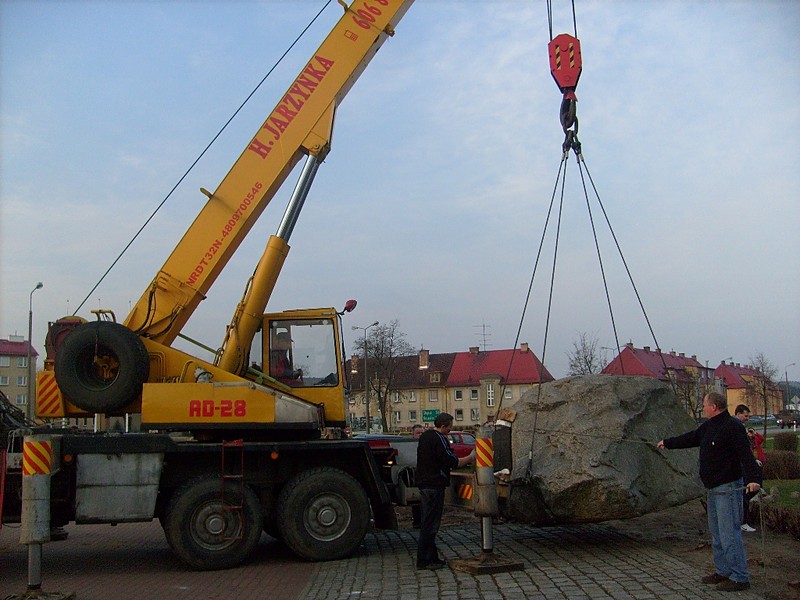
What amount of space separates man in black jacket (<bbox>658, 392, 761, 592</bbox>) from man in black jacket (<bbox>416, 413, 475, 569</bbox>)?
8.65 feet

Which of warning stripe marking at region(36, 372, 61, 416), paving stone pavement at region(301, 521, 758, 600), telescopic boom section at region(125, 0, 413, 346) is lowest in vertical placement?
paving stone pavement at region(301, 521, 758, 600)

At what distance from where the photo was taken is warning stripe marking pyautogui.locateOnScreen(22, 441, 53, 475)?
25.1 feet

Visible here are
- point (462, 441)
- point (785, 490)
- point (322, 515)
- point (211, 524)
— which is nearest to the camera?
point (211, 524)

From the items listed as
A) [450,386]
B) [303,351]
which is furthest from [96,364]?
[450,386]

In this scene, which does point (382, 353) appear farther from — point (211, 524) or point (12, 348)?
point (211, 524)

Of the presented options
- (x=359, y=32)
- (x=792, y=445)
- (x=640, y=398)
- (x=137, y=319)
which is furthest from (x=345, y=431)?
(x=792, y=445)

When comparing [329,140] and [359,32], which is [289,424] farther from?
[359,32]

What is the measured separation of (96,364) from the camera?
948 cm

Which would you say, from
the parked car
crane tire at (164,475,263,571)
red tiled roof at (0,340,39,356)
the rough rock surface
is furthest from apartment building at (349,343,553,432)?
crane tire at (164,475,263,571)

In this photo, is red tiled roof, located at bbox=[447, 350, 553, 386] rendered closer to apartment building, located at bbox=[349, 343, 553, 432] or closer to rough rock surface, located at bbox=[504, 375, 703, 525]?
apartment building, located at bbox=[349, 343, 553, 432]

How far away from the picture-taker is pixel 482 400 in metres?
74.8

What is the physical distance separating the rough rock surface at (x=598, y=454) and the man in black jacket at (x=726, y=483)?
1.40 meters

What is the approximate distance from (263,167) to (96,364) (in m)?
3.32

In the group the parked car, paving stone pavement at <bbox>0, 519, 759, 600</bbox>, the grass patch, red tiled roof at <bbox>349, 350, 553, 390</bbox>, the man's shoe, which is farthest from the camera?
red tiled roof at <bbox>349, 350, 553, 390</bbox>
